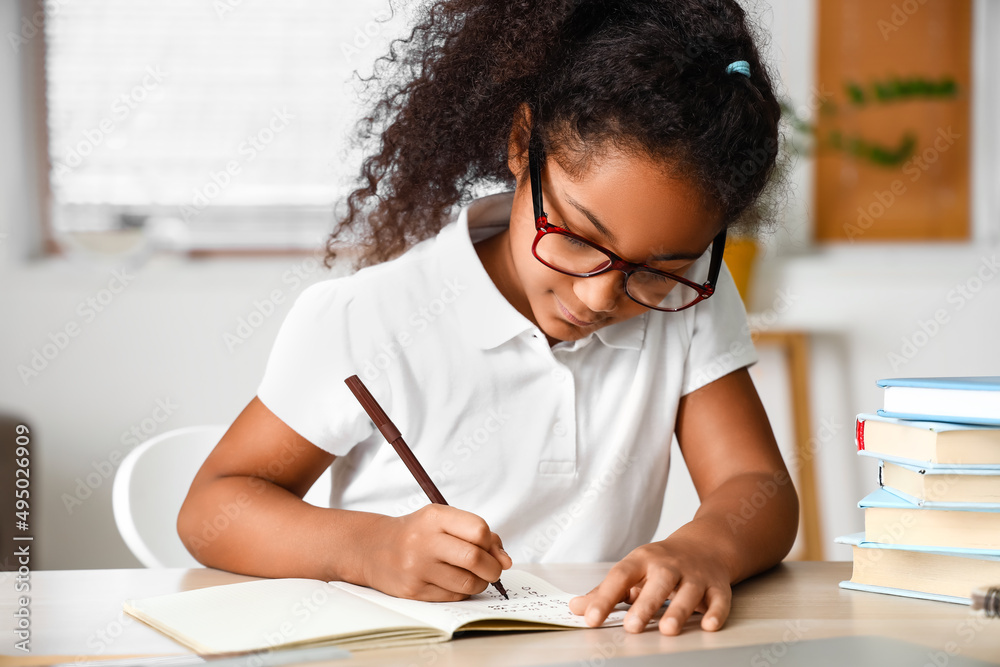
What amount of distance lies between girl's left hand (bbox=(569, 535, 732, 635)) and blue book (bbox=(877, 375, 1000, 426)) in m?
0.21

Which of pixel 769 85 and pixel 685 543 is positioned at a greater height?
pixel 769 85

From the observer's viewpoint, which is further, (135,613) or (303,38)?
(303,38)

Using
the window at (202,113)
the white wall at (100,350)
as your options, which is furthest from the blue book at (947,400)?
the window at (202,113)

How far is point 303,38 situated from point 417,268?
138 centimetres

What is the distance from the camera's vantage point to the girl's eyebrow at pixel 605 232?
828 mm

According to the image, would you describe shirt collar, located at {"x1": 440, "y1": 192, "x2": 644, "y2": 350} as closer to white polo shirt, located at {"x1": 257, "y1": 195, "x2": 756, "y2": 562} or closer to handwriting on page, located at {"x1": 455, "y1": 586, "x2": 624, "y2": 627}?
white polo shirt, located at {"x1": 257, "y1": 195, "x2": 756, "y2": 562}

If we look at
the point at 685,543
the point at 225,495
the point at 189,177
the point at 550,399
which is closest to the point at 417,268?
the point at 550,399

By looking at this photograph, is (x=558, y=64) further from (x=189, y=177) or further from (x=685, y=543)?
(x=189, y=177)

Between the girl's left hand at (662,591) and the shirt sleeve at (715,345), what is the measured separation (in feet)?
1.14

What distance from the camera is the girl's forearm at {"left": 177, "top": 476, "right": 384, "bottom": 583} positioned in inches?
30.9

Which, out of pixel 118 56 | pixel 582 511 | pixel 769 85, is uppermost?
pixel 118 56

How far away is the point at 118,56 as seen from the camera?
212 cm

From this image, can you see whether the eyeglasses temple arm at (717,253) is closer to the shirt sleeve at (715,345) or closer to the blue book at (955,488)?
the shirt sleeve at (715,345)

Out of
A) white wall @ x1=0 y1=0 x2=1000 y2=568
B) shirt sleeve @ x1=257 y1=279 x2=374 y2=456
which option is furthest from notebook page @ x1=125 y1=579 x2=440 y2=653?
white wall @ x1=0 y1=0 x2=1000 y2=568
